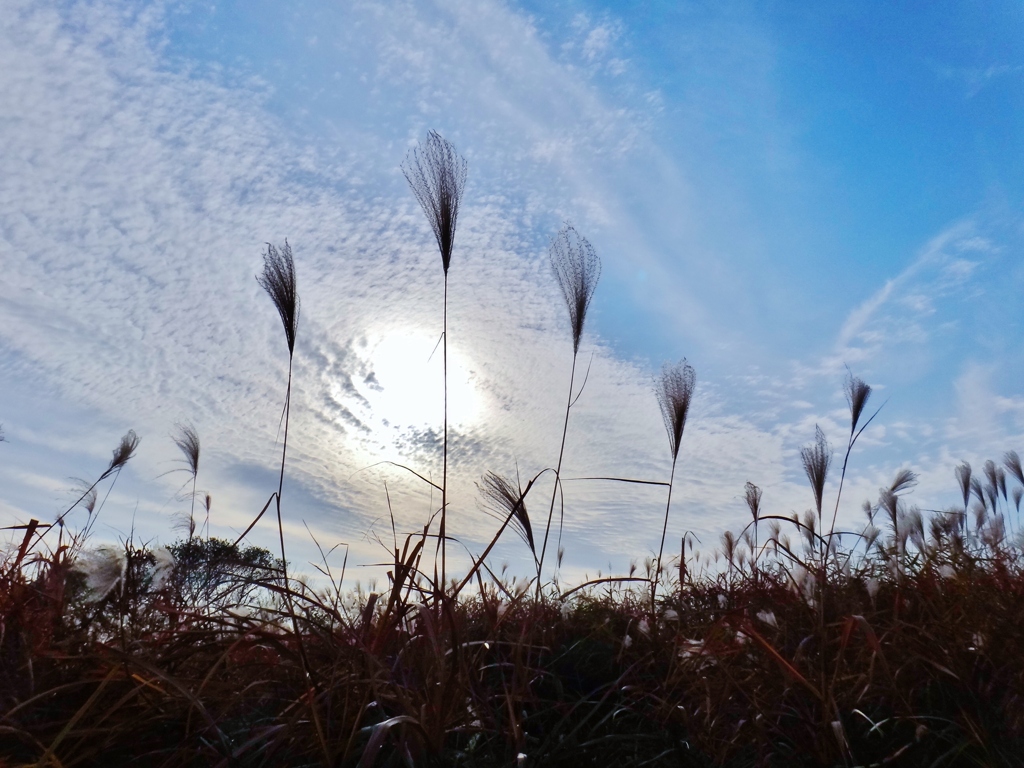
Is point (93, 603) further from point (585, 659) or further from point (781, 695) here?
point (781, 695)

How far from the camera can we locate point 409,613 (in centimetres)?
219

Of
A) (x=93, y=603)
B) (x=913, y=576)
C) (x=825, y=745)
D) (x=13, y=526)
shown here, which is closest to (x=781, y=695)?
(x=825, y=745)

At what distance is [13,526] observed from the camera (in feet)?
8.71

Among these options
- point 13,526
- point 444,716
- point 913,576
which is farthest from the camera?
point 913,576

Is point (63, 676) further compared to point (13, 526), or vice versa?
point (13, 526)

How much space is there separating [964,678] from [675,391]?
5.33 feet

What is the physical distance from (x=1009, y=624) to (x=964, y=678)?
1.41 feet

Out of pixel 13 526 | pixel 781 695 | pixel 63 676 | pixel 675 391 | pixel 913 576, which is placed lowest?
pixel 63 676

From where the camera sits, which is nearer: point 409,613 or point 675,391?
point 409,613

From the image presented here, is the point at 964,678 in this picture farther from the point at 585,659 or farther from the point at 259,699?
the point at 259,699

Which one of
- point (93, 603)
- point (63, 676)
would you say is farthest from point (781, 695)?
point (93, 603)

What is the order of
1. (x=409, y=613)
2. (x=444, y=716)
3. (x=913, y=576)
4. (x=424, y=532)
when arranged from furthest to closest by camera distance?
(x=913, y=576), (x=409, y=613), (x=424, y=532), (x=444, y=716)

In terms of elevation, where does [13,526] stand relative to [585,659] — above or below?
above

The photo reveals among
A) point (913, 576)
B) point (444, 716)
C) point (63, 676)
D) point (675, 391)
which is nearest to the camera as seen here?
point (444, 716)
